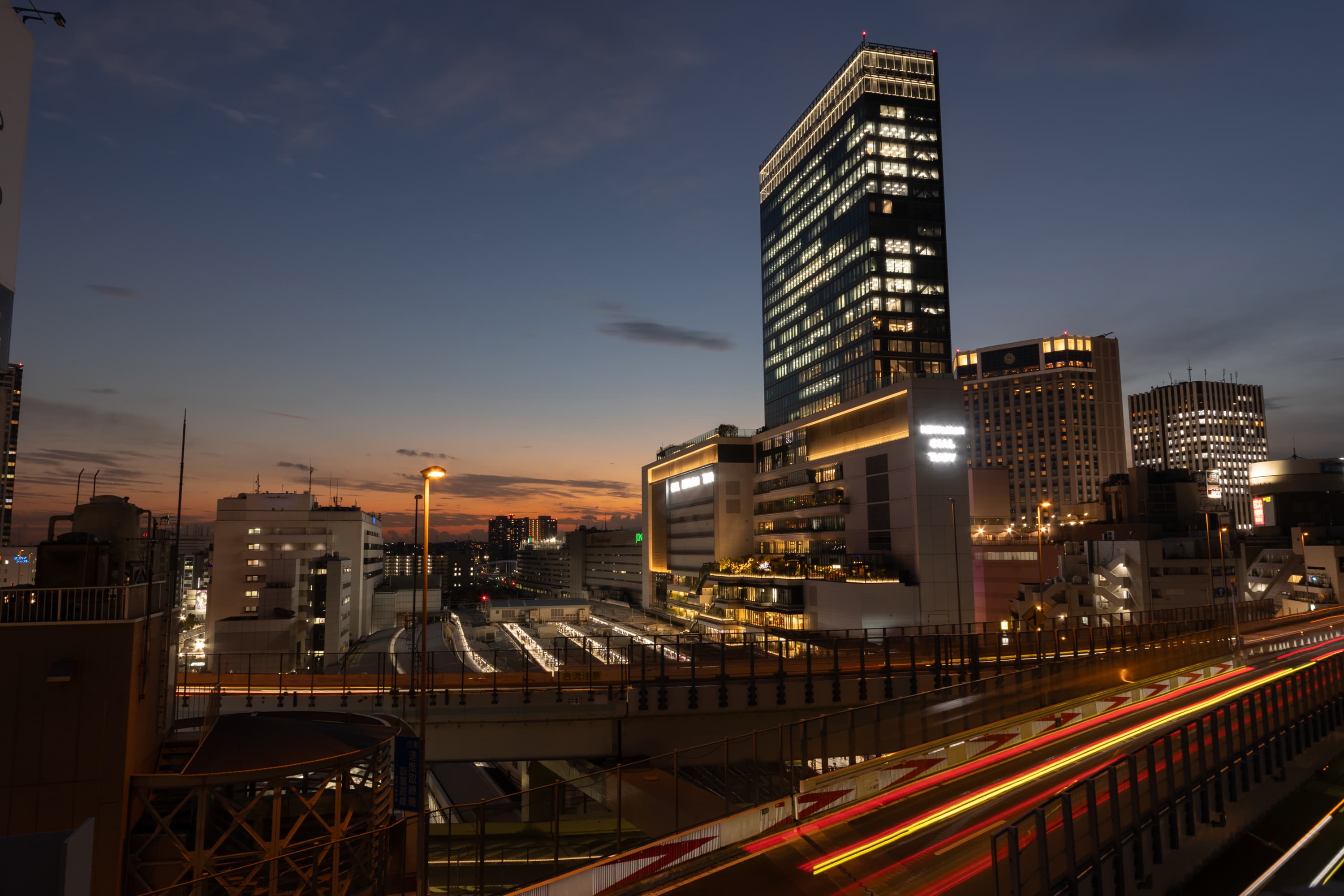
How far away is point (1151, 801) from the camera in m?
12.3

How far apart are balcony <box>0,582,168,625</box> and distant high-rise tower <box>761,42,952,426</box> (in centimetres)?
9821

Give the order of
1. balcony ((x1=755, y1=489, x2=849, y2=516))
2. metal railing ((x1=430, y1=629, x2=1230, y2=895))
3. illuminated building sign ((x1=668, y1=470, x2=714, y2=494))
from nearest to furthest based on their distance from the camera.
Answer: metal railing ((x1=430, y1=629, x2=1230, y2=895)), balcony ((x1=755, y1=489, x2=849, y2=516)), illuminated building sign ((x1=668, y1=470, x2=714, y2=494))

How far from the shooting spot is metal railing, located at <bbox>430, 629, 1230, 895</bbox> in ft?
46.0

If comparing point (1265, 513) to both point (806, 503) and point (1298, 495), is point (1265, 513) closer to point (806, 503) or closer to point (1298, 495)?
point (1298, 495)

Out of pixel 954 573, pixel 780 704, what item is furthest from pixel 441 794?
pixel 954 573

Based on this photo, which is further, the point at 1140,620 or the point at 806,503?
the point at 806,503

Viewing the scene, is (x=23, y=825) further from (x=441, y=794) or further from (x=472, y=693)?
(x=441, y=794)

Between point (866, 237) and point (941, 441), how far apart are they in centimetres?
4967

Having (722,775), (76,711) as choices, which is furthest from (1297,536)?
(76,711)

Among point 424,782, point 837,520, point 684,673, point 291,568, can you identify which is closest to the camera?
point 424,782

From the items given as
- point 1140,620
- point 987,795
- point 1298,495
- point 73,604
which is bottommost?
point 1140,620

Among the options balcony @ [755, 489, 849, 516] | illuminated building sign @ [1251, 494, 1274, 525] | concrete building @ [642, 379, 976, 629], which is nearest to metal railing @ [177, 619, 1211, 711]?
concrete building @ [642, 379, 976, 629]

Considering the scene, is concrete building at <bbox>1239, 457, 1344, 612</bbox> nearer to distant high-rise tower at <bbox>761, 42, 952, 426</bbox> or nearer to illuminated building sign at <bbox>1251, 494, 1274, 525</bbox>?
illuminated building sign at <bbox>1251, 494, 1274, 525</bbox>

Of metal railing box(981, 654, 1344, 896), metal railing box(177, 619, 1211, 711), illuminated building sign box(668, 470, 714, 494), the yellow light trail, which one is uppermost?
illuminated building sign box(668, 470, 714, 494)
